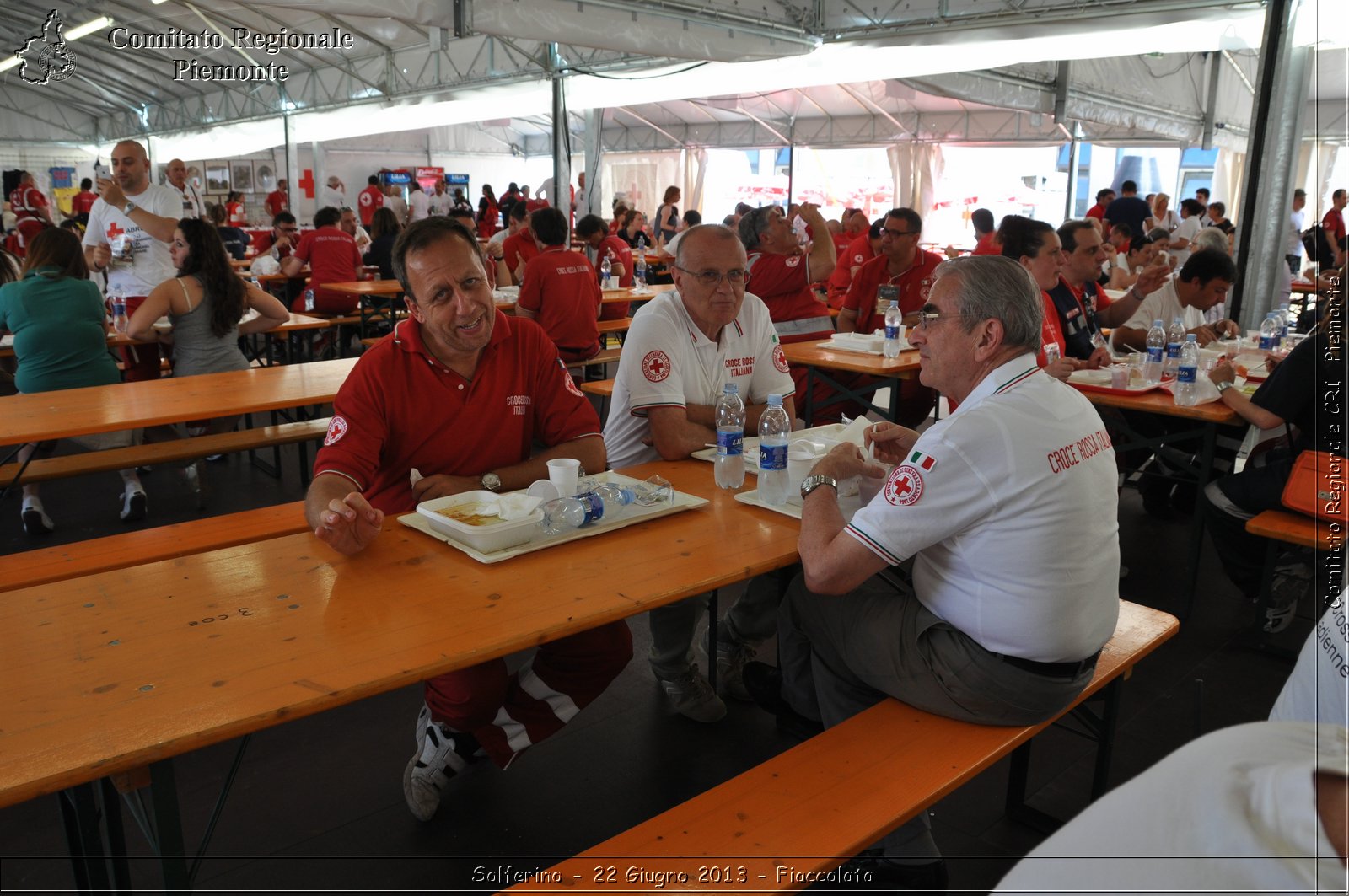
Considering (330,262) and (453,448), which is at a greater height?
(330,262)

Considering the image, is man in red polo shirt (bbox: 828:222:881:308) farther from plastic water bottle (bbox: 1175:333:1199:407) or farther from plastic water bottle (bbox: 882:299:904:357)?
plastic water bottle (bbox: 1175:333:1199:407)

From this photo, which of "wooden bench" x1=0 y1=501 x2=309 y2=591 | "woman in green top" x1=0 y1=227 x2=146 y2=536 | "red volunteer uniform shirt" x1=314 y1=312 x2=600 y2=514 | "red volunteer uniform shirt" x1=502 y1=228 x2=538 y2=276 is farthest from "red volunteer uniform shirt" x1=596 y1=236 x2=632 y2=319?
"red volunteer uniform shirt" x1=314 y1=312 x2=600 y2=514

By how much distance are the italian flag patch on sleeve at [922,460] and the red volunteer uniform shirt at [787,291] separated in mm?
3573

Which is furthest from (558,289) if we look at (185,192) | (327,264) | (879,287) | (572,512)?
(572,512)

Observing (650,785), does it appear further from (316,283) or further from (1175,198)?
(1175,198)

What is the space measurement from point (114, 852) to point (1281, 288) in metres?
7.73

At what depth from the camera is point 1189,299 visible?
488cm

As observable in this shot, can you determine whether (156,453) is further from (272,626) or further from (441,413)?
(272,626)

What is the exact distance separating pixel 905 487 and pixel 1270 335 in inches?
174

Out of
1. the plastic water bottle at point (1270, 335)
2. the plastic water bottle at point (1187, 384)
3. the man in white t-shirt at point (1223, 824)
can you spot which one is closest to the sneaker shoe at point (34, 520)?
the man in white t-shirt at point (1223, 824)

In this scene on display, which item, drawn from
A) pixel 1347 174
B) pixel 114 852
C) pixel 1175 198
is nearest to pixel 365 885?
pixel 114 852

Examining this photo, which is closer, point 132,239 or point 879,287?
point 132,239

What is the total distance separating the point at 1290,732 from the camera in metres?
0.66

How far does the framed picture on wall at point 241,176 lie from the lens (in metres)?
20.1
